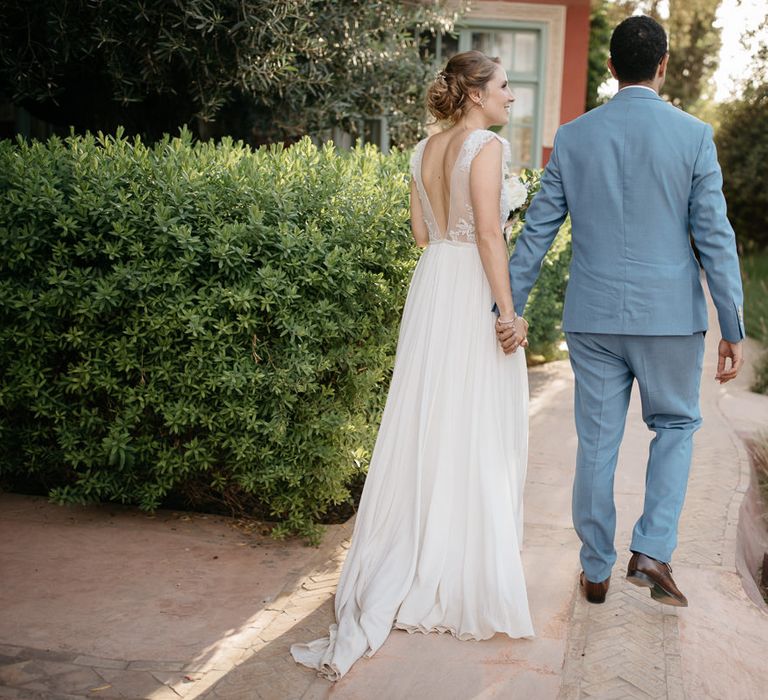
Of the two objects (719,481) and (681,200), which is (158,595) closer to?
(681,200)

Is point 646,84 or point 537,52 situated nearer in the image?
point 646,84

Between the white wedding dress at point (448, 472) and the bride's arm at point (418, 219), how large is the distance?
0.09 m

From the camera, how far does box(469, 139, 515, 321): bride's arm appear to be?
3.34m

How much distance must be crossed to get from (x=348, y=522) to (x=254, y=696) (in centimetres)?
173

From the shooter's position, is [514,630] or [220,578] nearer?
[514,630]

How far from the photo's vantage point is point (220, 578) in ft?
13.0

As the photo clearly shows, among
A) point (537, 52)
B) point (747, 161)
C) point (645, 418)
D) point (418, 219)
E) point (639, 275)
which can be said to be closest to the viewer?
point (639, 275)

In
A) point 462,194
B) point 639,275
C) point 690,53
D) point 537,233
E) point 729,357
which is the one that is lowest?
point 729,357

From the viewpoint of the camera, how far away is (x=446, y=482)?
3.49 m

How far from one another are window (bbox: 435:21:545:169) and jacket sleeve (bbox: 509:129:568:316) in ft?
29.2

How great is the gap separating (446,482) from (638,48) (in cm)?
175

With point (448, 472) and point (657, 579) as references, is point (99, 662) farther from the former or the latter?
point (657, 579)

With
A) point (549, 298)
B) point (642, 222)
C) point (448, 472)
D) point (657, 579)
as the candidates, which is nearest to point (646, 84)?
point (642, 222)

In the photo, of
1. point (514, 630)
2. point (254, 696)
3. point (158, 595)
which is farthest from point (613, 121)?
point (158, 595)
